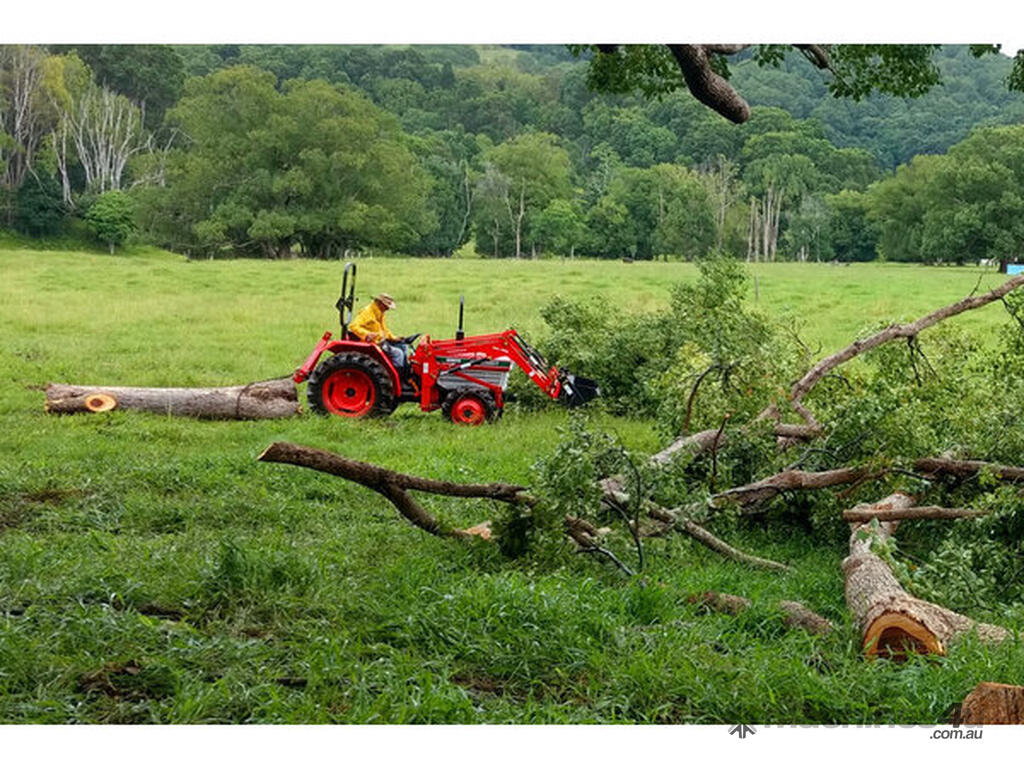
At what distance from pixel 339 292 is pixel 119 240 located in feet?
4.71

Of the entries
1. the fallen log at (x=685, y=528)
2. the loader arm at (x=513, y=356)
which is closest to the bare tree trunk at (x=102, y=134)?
the loader arm at (x=513, y=356)

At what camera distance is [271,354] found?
820cm

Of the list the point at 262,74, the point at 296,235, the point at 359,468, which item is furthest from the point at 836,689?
the point at 262,74

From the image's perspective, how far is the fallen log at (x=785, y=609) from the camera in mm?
3824

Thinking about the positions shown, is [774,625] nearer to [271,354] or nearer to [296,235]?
[296,235]

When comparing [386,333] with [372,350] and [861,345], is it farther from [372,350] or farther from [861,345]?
[861,345]

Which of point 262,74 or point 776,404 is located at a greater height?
point 262,74

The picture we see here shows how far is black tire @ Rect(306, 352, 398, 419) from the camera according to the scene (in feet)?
25.1

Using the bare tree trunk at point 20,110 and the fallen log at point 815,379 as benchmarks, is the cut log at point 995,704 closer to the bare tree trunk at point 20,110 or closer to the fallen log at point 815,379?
the fallen log at point 815,379

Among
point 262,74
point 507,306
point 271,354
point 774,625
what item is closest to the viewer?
point 774,625

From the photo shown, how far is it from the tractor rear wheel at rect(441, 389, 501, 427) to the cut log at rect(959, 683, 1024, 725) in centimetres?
493

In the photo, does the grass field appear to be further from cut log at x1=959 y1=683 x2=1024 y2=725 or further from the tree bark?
the tree bark

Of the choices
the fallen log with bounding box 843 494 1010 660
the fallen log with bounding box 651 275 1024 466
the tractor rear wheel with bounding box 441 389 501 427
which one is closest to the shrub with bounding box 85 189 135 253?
the tractor rear wheel with bounding box 441 389 501 427

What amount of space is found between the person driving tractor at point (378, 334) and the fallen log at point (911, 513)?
378 cm
